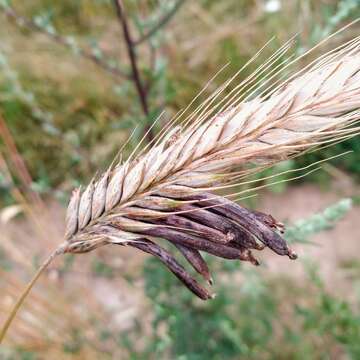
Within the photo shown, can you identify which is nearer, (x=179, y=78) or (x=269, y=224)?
(x=269, y=224)

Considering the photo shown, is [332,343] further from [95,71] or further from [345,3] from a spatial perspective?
[95,71]

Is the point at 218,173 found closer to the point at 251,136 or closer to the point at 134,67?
the point at 251,136

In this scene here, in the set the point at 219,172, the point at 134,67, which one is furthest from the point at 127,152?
the point at 219,172

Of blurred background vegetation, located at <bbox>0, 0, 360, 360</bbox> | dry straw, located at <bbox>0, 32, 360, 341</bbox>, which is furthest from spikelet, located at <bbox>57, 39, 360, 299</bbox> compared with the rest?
blurred background vegetation, located at <bbox>0, 0, 360, 360</bbox>

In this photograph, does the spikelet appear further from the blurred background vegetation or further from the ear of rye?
the blurred background vegetation

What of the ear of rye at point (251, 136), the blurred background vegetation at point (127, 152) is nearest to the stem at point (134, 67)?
the blurred background vegetation at point (127, 152)

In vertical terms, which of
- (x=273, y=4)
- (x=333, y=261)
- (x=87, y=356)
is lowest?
(x=333, y=261)

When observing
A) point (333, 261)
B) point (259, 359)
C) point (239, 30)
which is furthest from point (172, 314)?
point (239, 30)
